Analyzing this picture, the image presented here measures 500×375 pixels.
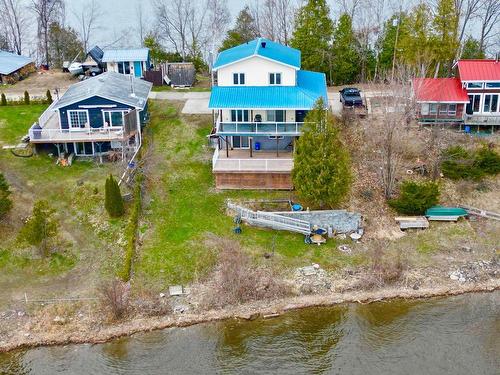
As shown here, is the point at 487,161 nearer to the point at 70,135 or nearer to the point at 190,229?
the point at 190,229

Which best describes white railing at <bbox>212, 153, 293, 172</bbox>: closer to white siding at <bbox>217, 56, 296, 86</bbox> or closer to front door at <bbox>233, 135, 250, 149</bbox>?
front door at <bbox>233, 135, 250, 149</bbox>

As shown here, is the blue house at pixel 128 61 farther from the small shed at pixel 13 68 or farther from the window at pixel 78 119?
the window at pixel 78 119

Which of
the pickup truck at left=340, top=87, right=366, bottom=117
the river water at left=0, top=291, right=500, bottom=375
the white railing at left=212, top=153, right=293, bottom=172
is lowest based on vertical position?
the river water at left=0, top=291, right=500, bottom=375

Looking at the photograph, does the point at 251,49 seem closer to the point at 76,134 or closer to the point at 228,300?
the point at 76,134

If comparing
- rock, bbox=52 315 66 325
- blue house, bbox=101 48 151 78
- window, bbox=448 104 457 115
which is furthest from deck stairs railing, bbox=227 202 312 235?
blue house, bbox=101 48 151 78

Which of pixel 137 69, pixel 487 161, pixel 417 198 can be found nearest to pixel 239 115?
pixel 417 198
